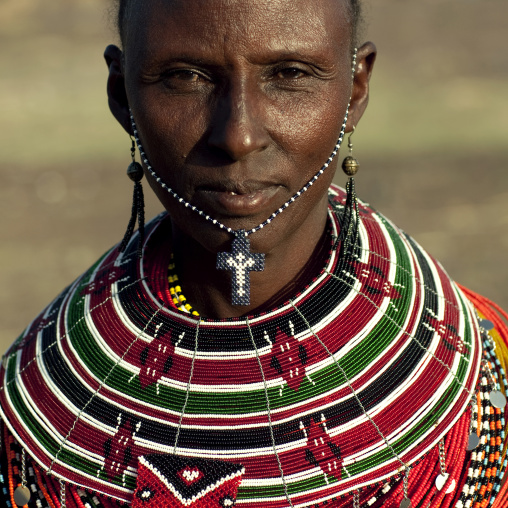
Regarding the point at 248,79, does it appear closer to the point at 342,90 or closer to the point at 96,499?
the point at 342,90

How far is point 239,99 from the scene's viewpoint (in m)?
2.25

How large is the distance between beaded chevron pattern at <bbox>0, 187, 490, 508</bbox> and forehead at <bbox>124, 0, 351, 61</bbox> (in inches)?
26.0

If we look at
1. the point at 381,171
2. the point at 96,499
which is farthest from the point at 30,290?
the point at 96,499

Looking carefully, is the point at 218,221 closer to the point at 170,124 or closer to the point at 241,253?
the point at 241,253

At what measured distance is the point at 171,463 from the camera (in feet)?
8.03

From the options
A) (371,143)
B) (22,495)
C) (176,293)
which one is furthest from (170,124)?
(371,143)

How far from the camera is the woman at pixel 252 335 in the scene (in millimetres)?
2301

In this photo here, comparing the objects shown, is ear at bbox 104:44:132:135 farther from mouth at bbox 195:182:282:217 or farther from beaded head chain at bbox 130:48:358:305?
mouth at bbox 195:182:282:217

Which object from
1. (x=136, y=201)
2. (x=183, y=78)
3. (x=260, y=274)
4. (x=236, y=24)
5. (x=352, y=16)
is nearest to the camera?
(x=236, y=24)

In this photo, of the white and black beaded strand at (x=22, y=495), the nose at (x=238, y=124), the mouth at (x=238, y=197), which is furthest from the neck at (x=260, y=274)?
the white and black beaded strand at (x=22, y=495)

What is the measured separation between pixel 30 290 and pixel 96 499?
4.70 meters

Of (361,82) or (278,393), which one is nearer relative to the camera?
(278,393)

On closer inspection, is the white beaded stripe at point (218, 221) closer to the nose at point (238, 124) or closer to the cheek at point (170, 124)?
the cheek at point (170, 124)

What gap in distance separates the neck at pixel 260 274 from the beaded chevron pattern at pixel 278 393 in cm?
7
